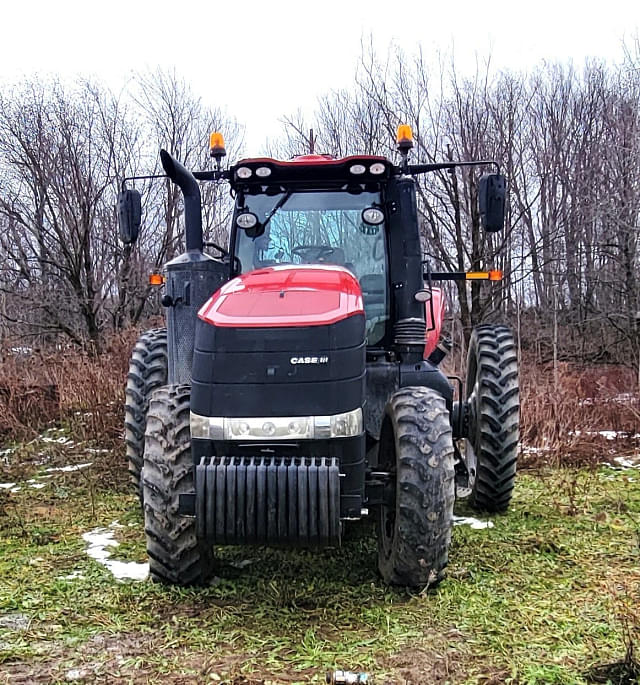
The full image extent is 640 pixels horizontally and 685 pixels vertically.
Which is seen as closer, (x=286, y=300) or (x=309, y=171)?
(x=286, y=300)

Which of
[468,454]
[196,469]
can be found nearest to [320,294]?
[196,469]

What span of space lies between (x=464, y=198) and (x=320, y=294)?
1105 cm

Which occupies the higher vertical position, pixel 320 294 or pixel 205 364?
pixel 320 294

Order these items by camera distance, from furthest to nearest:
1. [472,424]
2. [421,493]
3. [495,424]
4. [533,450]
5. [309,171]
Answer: [533,450], [472,424], [495,424], [309,171], [421,493]

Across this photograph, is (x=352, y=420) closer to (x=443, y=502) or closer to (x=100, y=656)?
(x=443, y=502)

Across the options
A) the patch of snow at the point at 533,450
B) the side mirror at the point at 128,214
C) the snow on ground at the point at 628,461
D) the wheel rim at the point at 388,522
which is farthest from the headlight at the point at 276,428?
the snow on ground at the point at 628,461

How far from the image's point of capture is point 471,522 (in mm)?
5508

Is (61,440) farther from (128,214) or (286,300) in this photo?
(286,300)

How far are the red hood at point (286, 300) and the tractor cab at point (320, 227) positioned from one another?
1.48 ft

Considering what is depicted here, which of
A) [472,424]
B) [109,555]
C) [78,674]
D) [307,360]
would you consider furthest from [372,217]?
[78,674]

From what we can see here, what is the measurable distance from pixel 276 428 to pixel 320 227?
172 centimetres

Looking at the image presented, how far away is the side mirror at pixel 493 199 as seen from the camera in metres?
4.86

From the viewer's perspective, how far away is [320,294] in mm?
3998

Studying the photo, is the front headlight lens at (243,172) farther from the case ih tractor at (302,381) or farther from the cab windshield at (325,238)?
the cab windshield at (325,238)
